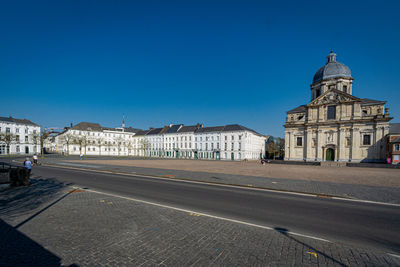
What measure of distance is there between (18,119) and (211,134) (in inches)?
2870

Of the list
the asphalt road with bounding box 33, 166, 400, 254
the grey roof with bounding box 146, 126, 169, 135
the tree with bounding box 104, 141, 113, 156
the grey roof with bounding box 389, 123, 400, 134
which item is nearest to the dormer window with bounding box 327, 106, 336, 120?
the grey roof with bounding box 389, 123, 400, 134

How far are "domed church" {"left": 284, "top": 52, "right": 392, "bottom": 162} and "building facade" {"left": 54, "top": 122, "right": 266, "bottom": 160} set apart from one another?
57.0 ft

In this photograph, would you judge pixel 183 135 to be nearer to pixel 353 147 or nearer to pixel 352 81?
pixel 353 147

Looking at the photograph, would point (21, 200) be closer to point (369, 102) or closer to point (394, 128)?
point (369, 102)

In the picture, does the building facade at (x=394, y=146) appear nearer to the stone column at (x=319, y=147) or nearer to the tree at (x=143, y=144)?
the stone column at (x=319, y=147)

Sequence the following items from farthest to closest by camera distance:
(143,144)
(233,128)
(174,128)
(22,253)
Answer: (143,144)
(174,128)
(233,128)
(22,253)

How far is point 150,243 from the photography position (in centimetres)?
510

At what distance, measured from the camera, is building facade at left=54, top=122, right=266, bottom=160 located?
67.4 meters

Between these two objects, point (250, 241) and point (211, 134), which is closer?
point (250, 241)

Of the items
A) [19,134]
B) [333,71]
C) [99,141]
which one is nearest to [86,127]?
[99,141]

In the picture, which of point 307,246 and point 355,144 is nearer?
point 307,246

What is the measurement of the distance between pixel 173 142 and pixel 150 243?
75.5 m

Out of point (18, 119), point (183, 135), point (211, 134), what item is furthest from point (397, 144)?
point (18, 119)

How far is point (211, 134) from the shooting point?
72.0 meters
